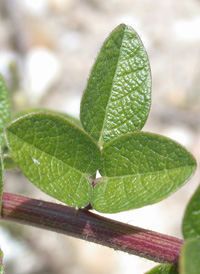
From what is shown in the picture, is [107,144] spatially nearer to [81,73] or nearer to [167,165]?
[167,165]

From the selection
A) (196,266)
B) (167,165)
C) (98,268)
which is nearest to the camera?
(196,266)

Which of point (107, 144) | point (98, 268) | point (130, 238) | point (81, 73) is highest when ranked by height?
point (107, 144)

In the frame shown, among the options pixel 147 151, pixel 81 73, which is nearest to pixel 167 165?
pixel 147 151

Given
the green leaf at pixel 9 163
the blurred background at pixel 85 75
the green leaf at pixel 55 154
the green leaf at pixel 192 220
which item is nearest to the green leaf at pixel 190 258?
the green leaf at pixel 192 220

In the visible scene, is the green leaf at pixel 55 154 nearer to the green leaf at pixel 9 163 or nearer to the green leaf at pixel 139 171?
the green leaf at pixel 139 171

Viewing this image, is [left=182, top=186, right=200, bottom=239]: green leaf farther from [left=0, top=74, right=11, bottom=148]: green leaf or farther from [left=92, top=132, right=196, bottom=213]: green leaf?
[left=0, top=74, right=11, bottom=148]: green leaf
